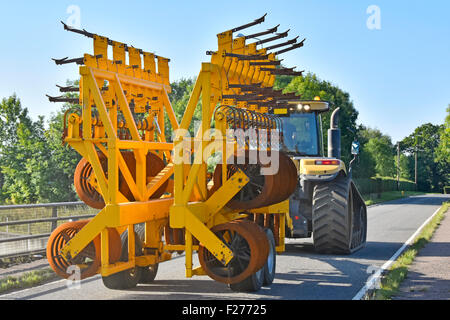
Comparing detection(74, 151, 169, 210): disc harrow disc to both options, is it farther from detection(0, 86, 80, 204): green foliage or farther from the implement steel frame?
detection(0, 86, 80, 204): green foliage

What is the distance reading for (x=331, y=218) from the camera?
12172 millimetres

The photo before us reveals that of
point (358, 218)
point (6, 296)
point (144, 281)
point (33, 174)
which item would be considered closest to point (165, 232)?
point (144, 281)

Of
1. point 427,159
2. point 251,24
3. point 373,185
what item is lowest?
point 373,185

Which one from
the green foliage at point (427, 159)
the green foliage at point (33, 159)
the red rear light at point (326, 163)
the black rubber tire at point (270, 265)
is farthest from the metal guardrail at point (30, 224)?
the green foliage at point (427, 159)

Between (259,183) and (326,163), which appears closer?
(259,183)

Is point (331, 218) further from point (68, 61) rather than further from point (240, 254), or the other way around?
point (68, 61)

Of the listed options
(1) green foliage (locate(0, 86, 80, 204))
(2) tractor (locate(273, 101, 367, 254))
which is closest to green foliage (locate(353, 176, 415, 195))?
(1) green foliage (locate(0, 86, 80, 204))

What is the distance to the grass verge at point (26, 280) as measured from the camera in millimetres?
9220

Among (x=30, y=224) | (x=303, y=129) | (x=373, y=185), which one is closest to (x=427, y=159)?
(x=373, y=185)

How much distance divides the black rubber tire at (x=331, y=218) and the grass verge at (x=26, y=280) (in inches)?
196

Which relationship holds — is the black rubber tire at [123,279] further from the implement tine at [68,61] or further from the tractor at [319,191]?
the tractor at [319,191]

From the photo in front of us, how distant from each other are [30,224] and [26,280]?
3622mm

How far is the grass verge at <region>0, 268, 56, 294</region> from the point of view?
922cm

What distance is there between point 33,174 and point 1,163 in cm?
879
